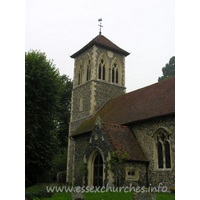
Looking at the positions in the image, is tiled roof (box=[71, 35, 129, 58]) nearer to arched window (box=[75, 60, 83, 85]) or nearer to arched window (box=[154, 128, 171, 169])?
arched window (box=[75, 60, 83, 85])

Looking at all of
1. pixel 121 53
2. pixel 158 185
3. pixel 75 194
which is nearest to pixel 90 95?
pixel 121 53

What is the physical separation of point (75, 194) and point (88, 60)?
19276mm

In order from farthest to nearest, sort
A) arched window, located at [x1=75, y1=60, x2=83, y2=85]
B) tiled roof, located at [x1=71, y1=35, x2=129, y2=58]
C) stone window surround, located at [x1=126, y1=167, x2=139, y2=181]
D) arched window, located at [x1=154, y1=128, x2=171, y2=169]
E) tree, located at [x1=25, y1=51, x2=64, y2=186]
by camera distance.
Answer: arched window, located at [x1=75, y1=60, x2=83, y2=85], tiled roof, located at [x1=71, y1=35, x2=129, y2=58], tree, located at [x1=25, y1=51, x2=64, y2=186], arched window, located at [x1=154, y1=128, x2=171, y2=169], stone window surround, located at [x1=126, y1=167, x2=139, y2=181]

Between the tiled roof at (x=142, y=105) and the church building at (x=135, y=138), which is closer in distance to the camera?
the church building at (x=135, y=138)

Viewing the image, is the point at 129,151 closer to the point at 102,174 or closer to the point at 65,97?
the point at 102,174

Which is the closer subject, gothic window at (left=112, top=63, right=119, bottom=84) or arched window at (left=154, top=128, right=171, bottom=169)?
arched window at (left=154, top=128, right=171, bottom=169)

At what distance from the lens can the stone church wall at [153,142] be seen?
13.0 metres

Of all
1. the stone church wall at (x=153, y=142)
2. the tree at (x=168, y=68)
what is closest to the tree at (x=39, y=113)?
the stone church wall at (x=153, y=142)

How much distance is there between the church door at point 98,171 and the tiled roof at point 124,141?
1447 mm

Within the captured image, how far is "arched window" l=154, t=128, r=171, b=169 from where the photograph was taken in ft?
44.0

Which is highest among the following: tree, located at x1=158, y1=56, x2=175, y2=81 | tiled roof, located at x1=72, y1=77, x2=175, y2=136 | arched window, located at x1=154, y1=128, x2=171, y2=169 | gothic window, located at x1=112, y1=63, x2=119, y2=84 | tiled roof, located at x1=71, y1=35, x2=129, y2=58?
tree, located at x1=158, y1=56, x2=175, y2=81

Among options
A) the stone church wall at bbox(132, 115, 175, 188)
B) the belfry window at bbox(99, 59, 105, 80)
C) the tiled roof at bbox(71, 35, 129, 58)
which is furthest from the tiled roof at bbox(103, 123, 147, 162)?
the tiled roof at bbox(71, 35, 129, 58)

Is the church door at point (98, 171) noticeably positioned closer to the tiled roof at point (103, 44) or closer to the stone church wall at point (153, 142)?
the stone church wall at point (153, 142)

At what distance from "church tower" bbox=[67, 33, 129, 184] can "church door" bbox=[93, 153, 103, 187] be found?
27.2 feet
